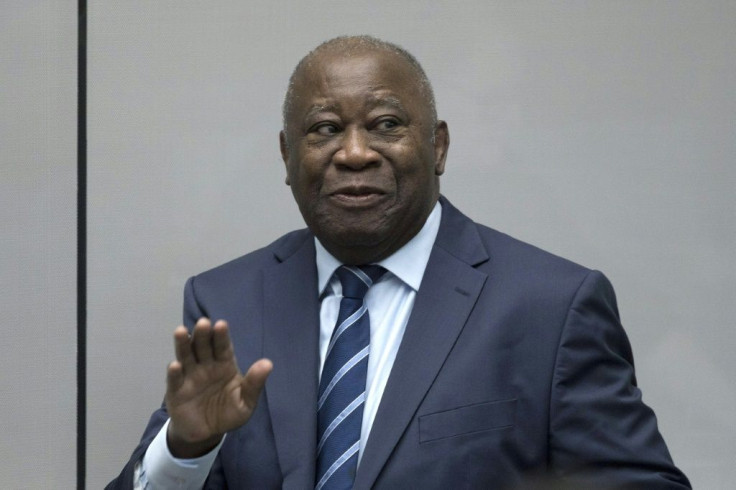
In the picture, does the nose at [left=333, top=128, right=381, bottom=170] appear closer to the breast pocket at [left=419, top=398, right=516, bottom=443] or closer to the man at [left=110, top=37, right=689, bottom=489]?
the man at [left=110, top=37, right=689, bottom=489]

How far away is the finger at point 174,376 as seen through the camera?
78.6 inches

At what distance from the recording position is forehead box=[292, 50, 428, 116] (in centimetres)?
242

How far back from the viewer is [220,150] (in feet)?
9.89

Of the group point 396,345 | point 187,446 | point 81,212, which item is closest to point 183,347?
point 187,446

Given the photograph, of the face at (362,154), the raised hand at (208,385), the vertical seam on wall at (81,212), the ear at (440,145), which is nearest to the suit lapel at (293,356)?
the face at (362,154)

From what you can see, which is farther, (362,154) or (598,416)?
(362,154)

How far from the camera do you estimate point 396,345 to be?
240 centimetres

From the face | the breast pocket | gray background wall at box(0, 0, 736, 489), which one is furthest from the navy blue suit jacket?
gray background wall at box(0, 0, 736, 489)

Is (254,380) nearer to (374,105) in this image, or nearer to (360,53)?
(374,105)

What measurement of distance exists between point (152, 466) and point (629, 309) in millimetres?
1328

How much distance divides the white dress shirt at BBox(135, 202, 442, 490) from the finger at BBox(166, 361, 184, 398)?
0.21 m

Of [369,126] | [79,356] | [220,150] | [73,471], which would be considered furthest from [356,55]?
[73,471]

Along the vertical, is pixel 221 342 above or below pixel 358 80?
below

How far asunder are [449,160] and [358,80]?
2.15ft
